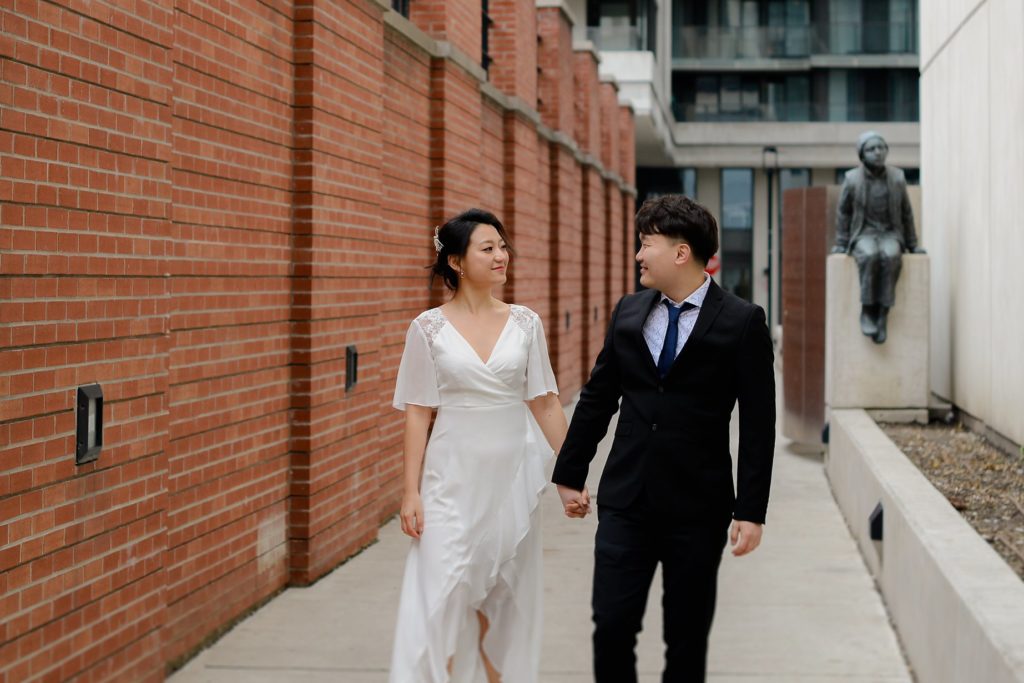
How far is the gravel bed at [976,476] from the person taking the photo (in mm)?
7664

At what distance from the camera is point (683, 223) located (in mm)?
4797

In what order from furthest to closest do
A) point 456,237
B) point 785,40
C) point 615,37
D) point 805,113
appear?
1. point 785,40
2. point 805,113
3. point 615,37
4. point 456,237

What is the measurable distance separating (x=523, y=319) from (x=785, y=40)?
184 feet

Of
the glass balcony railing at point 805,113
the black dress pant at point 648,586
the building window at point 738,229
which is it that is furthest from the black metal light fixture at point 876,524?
the glass balcony railing at point 805,113

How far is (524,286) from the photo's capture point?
19.2 m

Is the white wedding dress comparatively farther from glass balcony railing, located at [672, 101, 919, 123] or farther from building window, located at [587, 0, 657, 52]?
glass balcony railing, located at [672, 101, 919, 123]

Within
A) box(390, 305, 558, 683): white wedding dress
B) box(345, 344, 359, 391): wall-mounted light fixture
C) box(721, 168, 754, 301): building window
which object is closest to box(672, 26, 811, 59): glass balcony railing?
box(721, 168, 754, 301): building window

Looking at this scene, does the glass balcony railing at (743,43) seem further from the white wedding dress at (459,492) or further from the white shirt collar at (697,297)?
the white shirt collar at (697,297)

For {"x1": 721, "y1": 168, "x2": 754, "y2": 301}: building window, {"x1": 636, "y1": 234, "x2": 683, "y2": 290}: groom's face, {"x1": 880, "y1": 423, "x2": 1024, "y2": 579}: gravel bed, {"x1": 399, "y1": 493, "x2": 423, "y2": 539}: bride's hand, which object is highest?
{"x1": 721, "y1": 168, "x2": 754, "y2": 301}: building window

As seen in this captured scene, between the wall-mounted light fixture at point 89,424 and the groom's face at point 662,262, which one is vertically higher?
the groom's face at point 662,262

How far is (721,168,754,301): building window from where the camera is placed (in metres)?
57.2

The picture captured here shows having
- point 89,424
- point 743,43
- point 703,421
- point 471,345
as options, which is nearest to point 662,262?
point 703,421

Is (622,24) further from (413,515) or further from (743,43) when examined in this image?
(413,515)

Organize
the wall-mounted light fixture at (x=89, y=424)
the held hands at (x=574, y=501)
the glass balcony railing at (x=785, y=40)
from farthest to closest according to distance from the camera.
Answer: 1. the glass balcony railing at (x=785, y=40)
2. the wall-mounted light fixture at (x=89, y=424)
3. the held hands at (x=574, y=501)
